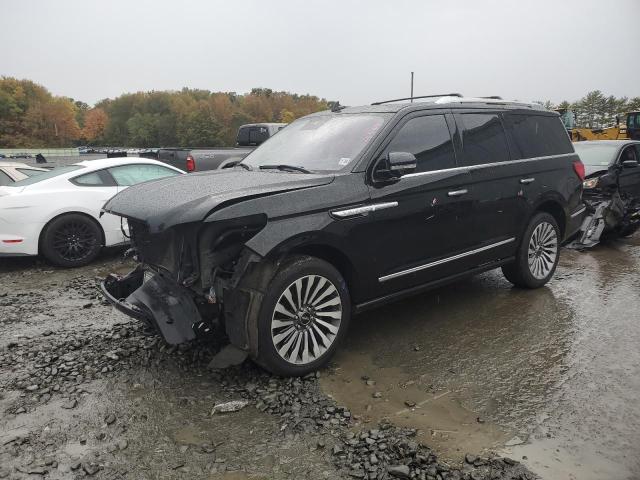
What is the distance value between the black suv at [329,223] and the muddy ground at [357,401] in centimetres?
44

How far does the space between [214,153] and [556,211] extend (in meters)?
7.63

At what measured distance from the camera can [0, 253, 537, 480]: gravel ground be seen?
8.81 ft

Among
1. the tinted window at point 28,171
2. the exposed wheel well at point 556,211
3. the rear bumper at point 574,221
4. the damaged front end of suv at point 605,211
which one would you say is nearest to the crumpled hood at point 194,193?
the exposed wheel well at point 556,211

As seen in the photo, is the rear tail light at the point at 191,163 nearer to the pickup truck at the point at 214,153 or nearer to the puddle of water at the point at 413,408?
the pickup truck at the point at 214,153

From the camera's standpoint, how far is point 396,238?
4039 mm

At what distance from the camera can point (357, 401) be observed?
337cm

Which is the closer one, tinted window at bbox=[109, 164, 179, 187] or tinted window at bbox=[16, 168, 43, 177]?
tinted window at bbox=[109, 164, 179, 187]

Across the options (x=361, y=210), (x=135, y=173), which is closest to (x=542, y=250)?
(x=361, y=210)

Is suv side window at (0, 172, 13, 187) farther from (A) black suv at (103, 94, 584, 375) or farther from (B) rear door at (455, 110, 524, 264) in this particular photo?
(B) rear door at (455, 110, 524, 264)

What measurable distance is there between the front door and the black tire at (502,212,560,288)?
1045mm

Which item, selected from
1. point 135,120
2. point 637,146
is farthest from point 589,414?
point 135,120

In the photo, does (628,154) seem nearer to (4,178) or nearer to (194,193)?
(194,193)

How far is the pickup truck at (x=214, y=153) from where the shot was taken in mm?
10992

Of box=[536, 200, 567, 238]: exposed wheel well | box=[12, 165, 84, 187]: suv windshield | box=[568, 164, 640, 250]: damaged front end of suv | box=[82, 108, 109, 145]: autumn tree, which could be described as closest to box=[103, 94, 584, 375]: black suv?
box=[536, 200, 567, 238]: exposed wheel well
